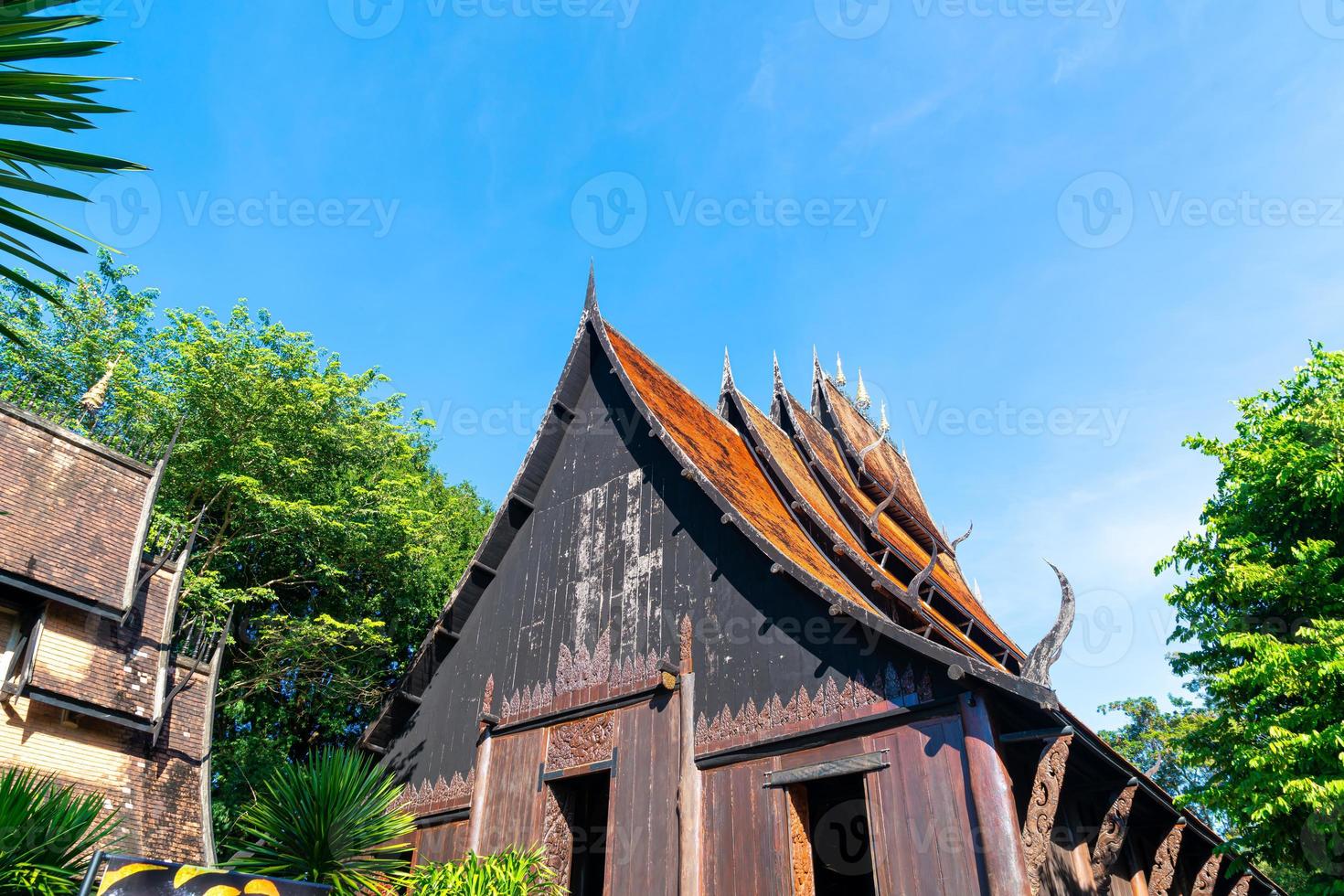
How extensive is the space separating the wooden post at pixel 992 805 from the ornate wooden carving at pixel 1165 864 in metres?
3.43

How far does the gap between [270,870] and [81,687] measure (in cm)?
463

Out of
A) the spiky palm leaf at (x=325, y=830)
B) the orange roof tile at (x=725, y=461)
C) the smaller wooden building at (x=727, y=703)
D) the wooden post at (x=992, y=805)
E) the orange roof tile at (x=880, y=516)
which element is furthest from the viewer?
the orange roof tile at (x=880, y=516)

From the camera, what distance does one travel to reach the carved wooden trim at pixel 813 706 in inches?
283

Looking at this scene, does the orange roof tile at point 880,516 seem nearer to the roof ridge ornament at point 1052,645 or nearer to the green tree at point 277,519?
the roof ridge ornament at point 1052,645

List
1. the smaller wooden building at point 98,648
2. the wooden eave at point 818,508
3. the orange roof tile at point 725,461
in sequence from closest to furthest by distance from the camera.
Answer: the orange roof tile at point 725,461, the wooden eave at point 818,508, the smaller wooden building at point 98,648

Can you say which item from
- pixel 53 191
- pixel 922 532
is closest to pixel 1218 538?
pixel 922 532

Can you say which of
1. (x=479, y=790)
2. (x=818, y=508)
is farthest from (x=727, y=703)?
(x=818, y=508)

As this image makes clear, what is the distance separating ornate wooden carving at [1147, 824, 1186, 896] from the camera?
331 inches

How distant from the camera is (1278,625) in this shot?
1097 centimetres

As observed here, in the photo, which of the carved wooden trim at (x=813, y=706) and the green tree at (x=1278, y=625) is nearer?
the carved wooden trim at (x=813, y=706)

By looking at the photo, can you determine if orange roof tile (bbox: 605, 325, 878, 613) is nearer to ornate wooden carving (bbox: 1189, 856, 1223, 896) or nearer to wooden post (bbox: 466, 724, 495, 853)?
wooden post (bbox: 466, 724, 495, 853)

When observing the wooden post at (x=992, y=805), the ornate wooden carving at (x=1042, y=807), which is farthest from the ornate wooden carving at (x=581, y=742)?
the ornate wooden carving at (x=1042, y=807)

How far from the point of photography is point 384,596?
20.3 m

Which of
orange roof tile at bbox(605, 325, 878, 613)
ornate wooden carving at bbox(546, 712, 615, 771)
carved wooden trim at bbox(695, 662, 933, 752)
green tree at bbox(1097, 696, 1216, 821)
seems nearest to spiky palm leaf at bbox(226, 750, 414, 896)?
ornate wooden carving at bbox(546, 712, 615, 771)
